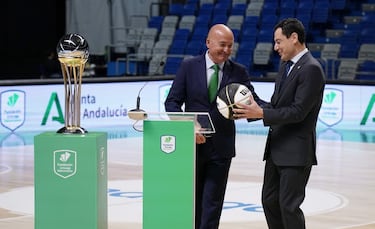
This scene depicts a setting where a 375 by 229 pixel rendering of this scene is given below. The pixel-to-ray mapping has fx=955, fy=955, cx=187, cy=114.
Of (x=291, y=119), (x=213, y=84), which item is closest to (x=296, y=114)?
(x=291, y=119)

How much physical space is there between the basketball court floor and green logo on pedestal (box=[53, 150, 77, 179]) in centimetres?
259

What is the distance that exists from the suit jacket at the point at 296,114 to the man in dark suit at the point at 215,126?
0.63 metres

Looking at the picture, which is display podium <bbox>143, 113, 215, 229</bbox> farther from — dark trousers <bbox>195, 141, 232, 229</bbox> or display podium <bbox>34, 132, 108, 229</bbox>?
dark trousers <bbox>195, 141, 232, 229</bbox>

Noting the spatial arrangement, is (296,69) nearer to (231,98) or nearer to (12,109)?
(231,98)

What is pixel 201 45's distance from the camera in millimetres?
26062

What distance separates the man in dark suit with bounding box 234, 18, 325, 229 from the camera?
7430 millimetres

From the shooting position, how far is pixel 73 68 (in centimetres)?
768

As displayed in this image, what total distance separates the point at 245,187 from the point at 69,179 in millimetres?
5556

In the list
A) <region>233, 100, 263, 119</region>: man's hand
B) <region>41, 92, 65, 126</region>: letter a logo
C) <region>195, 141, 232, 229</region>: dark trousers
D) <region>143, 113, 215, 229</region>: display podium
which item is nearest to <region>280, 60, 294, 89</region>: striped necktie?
<region>233, 100, 263, 119</region>: man's hand

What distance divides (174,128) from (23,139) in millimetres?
10653

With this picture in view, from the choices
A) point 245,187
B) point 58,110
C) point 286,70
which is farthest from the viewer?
point 58,110

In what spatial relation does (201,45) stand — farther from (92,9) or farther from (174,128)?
(174,128)

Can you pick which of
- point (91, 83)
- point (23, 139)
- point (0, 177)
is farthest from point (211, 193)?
point (91, 83)

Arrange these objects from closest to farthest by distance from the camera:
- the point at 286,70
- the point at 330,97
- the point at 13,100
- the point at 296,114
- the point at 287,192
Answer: the point at 296,114 → the point at 287,192 → the point at 286,70 → the point at 13,100 → the point at 330,97
